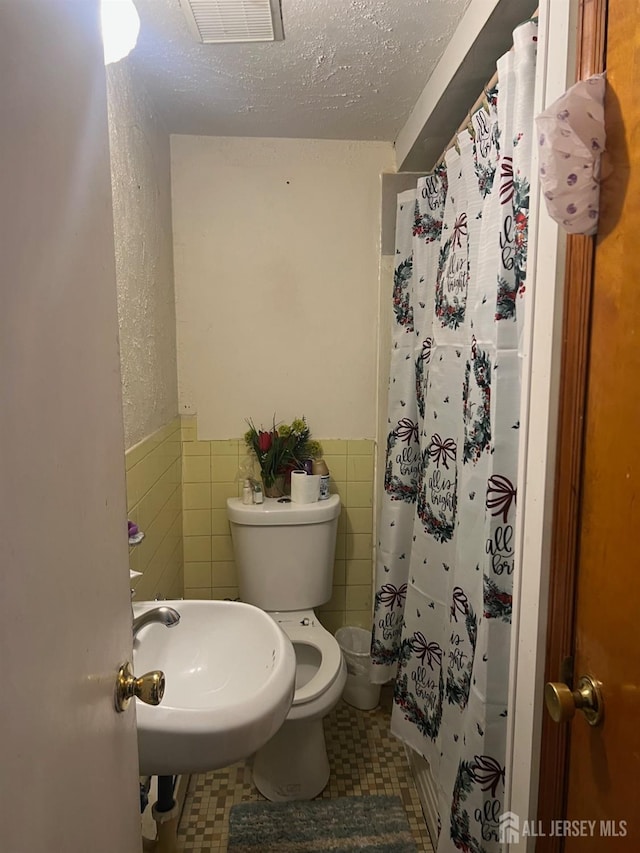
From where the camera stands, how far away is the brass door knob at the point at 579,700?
70 centimetres

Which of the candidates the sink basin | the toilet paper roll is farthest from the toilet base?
the toilet paper roll

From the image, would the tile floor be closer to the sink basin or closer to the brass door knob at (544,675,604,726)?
the sink basin

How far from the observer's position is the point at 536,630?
0.85 metres

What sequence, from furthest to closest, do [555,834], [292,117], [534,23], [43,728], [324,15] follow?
[292,117], [324,15], [534,23], [555,834], [43,728]

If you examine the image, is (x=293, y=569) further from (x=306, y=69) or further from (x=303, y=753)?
(x=306, y=69)

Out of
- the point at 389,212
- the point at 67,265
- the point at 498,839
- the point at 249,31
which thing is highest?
the point at 249,31

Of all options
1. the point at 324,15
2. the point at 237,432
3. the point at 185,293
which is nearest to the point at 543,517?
the point at 324,15

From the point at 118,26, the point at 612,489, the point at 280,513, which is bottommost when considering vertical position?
the point at 280,513

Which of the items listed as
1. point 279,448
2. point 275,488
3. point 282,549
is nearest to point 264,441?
point 279,448

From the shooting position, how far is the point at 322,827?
1619mm

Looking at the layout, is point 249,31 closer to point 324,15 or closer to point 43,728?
point 324,15

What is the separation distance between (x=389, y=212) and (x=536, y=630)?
165 cm

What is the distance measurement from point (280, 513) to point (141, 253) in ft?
3.15

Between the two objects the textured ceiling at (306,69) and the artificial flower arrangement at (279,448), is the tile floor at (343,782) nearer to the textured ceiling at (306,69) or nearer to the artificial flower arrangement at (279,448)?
the artificial flower arrangement at (279,448)
